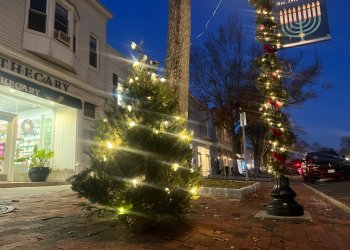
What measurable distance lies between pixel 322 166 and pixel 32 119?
1502cm

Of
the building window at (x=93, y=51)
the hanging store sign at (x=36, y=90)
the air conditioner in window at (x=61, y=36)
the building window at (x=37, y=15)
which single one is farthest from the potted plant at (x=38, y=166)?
the building window at (x=93, y=51)

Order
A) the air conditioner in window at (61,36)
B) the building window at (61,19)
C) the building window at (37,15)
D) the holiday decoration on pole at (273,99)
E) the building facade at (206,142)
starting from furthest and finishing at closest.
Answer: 1. the building facade at (206,142)
2. the building window at (61,19)
3. the air conditioner in window at (61,36)
4. the building window at (37,15)
5. the holiday decoration on pole at (273,99)

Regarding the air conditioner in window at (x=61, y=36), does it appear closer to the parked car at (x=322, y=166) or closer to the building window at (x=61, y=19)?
the building window at (x=61, y=19)

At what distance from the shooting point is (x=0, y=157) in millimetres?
12891

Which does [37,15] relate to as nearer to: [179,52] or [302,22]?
[179,52]

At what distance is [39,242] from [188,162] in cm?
202

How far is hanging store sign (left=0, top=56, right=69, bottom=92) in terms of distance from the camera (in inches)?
447

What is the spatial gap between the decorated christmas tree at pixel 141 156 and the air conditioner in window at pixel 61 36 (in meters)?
10.6

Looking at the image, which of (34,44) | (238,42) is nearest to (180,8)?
(34,44)

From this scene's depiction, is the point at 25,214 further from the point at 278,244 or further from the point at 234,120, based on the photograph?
the point at 234,120

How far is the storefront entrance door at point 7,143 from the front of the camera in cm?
1262

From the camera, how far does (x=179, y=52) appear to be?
7.24m

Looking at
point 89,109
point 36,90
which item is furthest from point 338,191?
point 36,90

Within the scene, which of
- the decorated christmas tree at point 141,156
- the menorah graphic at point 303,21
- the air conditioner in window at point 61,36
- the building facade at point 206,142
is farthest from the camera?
the building facade at point 206,142
